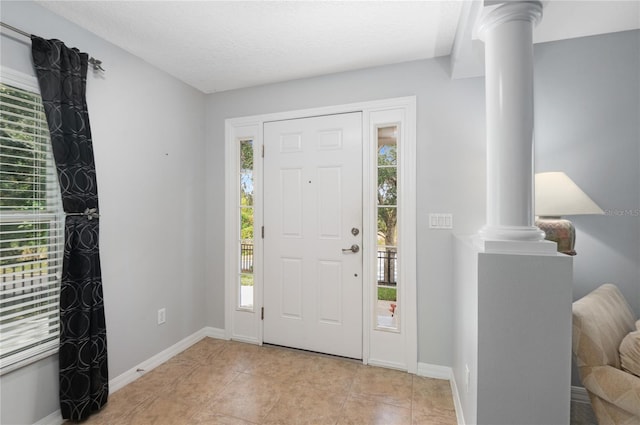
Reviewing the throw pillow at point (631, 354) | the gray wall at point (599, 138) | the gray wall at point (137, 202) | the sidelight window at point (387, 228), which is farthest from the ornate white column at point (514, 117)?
the gray wall at point (137, 202)

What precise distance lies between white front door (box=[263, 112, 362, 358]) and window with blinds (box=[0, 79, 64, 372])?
1500 mm

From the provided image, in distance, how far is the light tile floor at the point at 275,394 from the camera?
186 cm

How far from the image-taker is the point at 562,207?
5.65 ft

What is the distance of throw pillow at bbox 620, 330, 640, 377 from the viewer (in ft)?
4.42

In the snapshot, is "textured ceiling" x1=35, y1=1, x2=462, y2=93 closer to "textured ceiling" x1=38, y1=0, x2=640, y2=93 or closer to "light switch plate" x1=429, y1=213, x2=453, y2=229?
"textured ceiling" x1=38, y1=0, x2=640, y2=93

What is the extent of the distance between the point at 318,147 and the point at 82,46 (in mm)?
1751

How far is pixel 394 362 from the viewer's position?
2414 millimetres

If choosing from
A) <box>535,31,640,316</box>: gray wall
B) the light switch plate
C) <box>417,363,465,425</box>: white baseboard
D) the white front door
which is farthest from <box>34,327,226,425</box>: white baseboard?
<box>535,31,640,316</box>: gray wall

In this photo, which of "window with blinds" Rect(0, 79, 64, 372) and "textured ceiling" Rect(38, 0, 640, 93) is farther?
"textured ceiling" Rect(38, 0, 640, 93)

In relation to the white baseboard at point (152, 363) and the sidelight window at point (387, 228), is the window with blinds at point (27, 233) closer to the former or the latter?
the white baseboard at point (152, 363)

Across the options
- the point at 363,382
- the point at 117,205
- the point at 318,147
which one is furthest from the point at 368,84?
the point at 363,382

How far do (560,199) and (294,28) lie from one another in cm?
192

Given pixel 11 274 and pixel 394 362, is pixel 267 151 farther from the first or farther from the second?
pixel 394 362

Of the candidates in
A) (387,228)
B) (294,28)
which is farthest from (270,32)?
(387,228)
